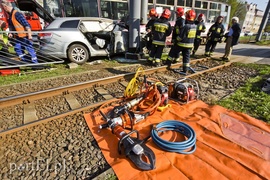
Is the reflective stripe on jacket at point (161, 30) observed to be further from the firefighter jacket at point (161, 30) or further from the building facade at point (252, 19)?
the building facade at point (252, 19)

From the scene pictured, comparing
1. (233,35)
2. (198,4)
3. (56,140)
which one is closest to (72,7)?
(233,35)

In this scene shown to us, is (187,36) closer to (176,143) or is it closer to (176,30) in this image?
(176,30)

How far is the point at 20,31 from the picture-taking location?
5.59 m

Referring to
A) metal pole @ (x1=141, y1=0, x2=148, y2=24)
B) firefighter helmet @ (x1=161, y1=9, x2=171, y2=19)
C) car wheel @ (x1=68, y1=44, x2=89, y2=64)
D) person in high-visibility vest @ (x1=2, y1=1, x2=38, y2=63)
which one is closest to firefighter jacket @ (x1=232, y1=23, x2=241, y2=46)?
firefighter helmet @ (x1=161, y1=9, x2=171, y2=19)

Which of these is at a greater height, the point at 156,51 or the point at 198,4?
the point at 198,4

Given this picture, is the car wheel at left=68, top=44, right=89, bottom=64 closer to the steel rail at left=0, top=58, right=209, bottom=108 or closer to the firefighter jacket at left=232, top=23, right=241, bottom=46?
the steel rail at left=0, top=58, right=209, bottom=108

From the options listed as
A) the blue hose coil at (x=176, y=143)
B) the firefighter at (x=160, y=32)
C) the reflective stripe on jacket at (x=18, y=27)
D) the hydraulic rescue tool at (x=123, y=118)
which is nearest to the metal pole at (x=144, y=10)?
the firefighter at (x=160, y=32)

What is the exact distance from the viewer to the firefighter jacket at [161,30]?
599 centimetres

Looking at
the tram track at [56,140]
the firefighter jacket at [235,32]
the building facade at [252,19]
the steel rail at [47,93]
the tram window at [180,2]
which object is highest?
the building facade at [252,19]

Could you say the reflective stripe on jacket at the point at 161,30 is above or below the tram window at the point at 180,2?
below

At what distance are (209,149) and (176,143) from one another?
507 millimetres

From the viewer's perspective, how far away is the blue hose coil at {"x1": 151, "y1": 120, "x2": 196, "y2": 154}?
2.40 metres

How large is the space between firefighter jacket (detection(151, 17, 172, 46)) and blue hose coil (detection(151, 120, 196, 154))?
160 inches

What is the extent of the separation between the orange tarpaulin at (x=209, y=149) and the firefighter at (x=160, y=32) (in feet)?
11.2
